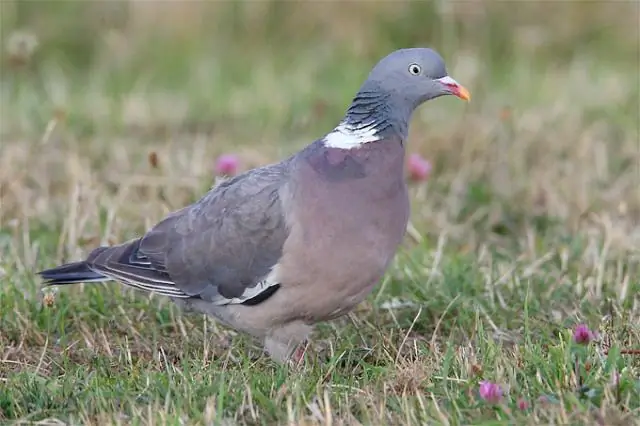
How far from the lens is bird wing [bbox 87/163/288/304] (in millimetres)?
3881

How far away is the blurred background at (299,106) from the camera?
18.3 ft

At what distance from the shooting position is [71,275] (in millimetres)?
4238

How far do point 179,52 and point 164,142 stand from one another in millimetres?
2177

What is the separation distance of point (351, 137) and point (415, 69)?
1.09ft

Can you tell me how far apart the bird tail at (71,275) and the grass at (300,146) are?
9 cm

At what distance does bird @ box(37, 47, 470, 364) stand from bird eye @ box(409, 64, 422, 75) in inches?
0.4

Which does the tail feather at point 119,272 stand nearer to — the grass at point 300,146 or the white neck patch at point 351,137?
the grass at point 300,146

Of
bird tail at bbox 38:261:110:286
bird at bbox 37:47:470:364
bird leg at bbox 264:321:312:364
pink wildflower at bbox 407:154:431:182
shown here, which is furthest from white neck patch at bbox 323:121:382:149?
pink wildflower at bbox 407:154:431:182

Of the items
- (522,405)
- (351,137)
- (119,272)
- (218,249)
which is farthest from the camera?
(119,272)

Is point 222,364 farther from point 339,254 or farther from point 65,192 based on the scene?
point 65,192

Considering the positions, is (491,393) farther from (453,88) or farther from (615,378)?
(453,88)

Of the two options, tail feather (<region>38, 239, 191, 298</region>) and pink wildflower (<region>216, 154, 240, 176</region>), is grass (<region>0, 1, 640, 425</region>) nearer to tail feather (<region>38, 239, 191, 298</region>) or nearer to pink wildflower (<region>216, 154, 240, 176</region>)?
tail feather (<region>38, 239, 191, 298</region>)

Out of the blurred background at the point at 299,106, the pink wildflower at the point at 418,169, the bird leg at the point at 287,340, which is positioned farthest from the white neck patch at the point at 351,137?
the pink wildflower at the point at 418,169

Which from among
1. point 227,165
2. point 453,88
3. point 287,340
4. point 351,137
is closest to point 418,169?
point 227,165
